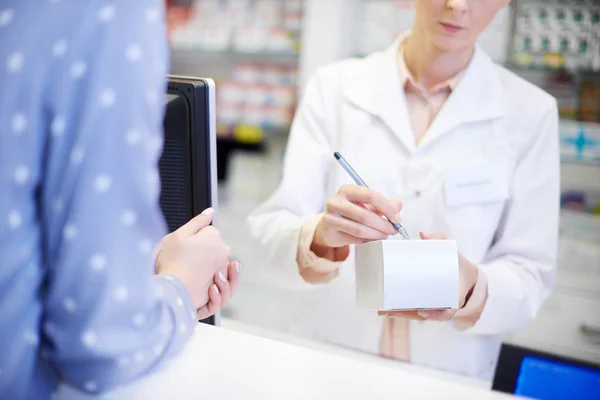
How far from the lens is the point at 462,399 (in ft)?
2.91

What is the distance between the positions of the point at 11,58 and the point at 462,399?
0.74m

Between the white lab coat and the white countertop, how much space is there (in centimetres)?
46

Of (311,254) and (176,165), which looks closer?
(176,165)

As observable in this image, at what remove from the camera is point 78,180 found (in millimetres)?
525

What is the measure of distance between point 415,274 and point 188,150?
44 cm

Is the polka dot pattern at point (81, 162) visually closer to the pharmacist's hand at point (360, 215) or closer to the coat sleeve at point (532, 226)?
the pharmacist's hand at point (360, 215)

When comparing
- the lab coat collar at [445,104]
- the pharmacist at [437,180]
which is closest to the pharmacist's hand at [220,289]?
the pharmacist at [437,180]

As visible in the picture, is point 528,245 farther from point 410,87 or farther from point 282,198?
point 282,198

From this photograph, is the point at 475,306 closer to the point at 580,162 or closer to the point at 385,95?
the point at 385,95

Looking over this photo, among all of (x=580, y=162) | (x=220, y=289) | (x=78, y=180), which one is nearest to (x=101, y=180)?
(x=78, y=180)

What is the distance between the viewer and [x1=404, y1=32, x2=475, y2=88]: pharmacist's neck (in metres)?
1.48

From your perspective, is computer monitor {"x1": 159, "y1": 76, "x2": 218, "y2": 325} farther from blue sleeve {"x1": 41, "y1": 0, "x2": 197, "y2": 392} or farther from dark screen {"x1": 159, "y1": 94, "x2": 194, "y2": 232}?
blue sleeve {"x1": 41, "y1": 0, "x2": 197, "y2": 392}

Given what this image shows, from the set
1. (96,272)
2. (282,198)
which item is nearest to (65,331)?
(96,272)

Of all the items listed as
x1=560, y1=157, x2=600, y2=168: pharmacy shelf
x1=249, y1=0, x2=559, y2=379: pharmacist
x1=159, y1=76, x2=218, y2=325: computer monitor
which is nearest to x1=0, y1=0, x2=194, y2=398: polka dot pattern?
x1=159, y1=76, x2=218, y2=325: computer monitor
